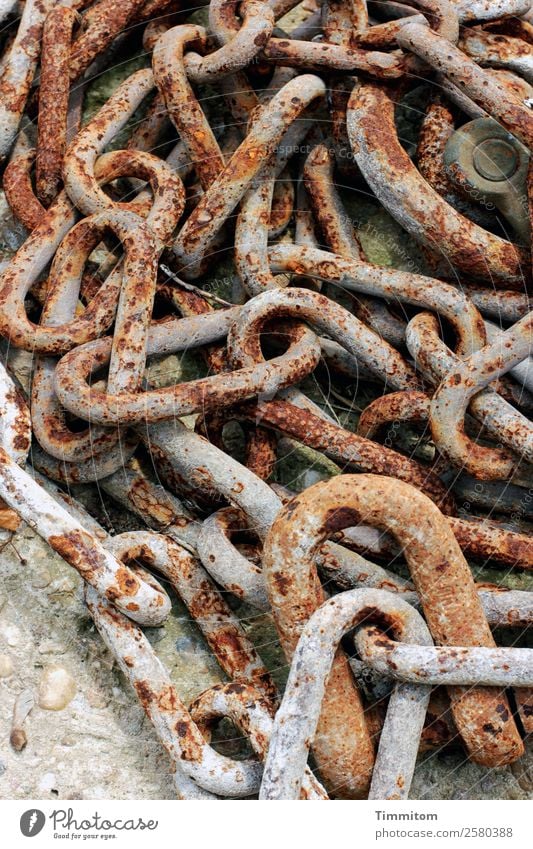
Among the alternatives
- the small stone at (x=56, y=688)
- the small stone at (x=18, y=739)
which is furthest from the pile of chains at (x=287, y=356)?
the small stone at (x=18, y=739)

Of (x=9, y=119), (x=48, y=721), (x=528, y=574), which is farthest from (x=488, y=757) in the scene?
(x=9, y=119)

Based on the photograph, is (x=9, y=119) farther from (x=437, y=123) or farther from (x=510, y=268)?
(x=510, y=268)

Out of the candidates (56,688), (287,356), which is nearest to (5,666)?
(56,688)

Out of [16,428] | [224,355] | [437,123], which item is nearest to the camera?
[16,428]

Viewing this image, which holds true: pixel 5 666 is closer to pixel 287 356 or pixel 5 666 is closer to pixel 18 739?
pixel 18 739

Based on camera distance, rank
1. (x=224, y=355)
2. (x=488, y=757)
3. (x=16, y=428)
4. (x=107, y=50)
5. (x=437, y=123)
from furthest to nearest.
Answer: (x=107, y=50), (x=437, y=123), (x=224, y=355), (x=16, y=428), (x=488, y=757)

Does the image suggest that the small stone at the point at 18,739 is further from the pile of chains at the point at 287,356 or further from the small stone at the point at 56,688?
the pile of chains at the point at 287,356

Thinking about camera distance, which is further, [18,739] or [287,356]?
[287,356]

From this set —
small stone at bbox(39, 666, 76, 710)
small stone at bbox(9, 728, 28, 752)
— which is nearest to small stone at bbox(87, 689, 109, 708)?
small stone at bbox(39, 666, 76, 710)
